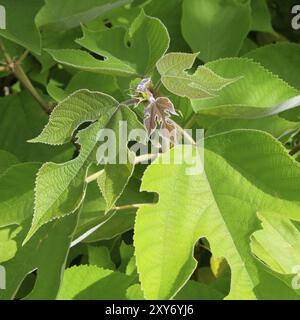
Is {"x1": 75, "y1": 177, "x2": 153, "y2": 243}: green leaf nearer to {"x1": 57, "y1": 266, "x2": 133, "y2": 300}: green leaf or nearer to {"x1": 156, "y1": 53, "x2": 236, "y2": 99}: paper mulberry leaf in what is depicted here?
{"x1": 57, "y1": 266, "x2": 133, "y2": 300}: green leaf

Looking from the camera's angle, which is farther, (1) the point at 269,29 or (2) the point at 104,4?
(1) the point at 269,29

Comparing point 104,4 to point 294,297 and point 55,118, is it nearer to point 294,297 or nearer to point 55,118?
point 55,118

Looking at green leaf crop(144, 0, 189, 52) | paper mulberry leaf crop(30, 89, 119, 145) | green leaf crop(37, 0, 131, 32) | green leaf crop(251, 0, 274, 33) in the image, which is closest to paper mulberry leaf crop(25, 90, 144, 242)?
paper mulberry leaf crop(30, 89, 119, 145)

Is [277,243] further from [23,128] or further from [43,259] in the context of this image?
[23,128]

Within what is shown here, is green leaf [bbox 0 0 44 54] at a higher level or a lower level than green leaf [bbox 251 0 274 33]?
lower

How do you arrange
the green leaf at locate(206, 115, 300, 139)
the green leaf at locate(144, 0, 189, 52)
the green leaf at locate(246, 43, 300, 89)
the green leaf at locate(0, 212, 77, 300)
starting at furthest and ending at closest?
the green leaf at locate(144, 0, 189, 52), the green leaf at locate(246, 43, 300, 89), the green leaf at locate(206, 115, 300, 139), the green leaf at locate(0, 212, 77, 300)
